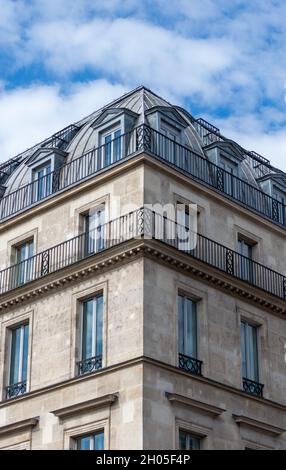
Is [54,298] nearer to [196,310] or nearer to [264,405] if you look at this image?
[196,310]

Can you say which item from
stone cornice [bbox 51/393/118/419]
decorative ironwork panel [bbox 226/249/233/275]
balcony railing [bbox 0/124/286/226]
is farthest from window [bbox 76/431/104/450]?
balcony railing [bbox 0/124/286/226]

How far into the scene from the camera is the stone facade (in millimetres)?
31594

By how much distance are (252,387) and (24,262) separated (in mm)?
9453

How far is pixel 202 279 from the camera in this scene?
34.8 m

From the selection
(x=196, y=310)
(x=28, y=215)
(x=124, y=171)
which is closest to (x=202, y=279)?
(x=196, y=310)

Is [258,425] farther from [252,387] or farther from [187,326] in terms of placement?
[187,326]

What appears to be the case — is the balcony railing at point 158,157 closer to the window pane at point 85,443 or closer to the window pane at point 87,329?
the window pane at point 87,329

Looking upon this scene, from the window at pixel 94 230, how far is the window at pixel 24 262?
2.71m

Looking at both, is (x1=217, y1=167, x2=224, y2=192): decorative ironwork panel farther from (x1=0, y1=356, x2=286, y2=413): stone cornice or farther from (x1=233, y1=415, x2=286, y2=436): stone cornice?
(x1=233, y1=415, x2=286, y2=436): stone cornice

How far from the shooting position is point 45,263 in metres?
36.6

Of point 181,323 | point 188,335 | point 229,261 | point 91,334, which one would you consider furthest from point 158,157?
point 91,334

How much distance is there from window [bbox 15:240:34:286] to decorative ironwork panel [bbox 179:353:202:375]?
7.07m

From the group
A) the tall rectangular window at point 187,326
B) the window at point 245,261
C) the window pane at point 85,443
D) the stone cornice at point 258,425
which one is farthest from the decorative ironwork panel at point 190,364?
the window at point 245,261
